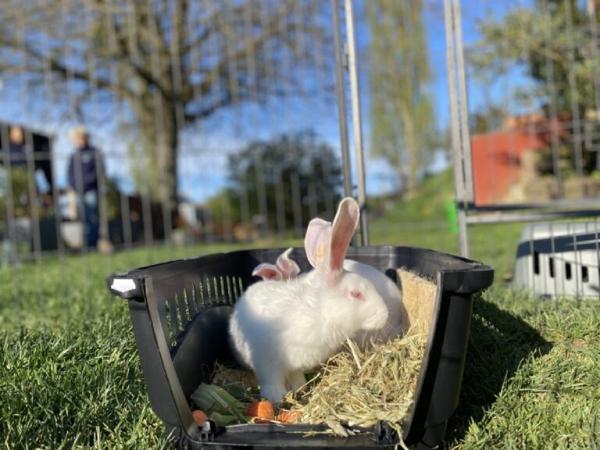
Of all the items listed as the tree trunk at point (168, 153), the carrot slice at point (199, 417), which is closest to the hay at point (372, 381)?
the carrot slice at point (199, 417)

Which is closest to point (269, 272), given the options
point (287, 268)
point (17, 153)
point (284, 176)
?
point (287, 268)

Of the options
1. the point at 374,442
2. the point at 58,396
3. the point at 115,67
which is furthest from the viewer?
the point at 115,67

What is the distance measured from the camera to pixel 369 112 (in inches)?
419

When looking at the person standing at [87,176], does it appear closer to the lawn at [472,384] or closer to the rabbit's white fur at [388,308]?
the lawn at [472,384]

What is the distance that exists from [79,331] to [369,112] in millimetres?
9088

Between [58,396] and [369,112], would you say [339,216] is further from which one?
[369,112]

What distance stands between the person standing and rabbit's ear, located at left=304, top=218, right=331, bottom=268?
417cm

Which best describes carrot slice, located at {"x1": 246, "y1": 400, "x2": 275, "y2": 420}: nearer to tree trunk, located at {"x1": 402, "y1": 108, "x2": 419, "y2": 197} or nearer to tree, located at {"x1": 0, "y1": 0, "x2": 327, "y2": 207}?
tree, located at {"x1": 0, "y1": 0, "x2": 327, "y2": 207}

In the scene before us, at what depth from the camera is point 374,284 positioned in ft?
5.74

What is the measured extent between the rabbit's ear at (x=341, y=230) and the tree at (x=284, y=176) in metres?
5.72

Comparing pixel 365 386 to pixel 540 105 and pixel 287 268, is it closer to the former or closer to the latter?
pixel 287 268

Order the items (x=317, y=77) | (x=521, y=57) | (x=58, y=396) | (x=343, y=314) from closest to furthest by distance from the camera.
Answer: (x=58, y=396) → (x=343, y=314) → (x=521, y=57) → (x=317, y=77)

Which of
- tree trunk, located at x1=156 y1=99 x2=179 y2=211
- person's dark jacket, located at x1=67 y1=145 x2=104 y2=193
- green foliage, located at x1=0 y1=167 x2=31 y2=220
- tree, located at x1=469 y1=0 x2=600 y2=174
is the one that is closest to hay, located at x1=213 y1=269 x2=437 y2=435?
person's dark jacket, located at x1=67 y1=145 x2=104 y2=193

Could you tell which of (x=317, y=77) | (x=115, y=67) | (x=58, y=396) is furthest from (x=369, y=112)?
(x=58, y=396)
